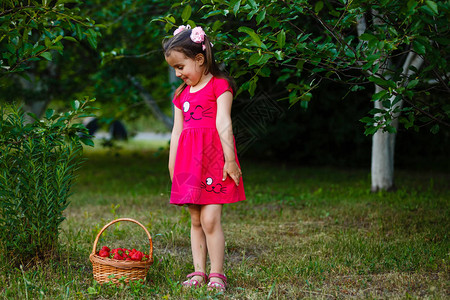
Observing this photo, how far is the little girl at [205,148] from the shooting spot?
2939 mm

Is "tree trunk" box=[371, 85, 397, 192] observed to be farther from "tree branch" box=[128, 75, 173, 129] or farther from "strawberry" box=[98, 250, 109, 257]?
"strawberry" box=[98, 250, 109, 257]

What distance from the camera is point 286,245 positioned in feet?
13.4

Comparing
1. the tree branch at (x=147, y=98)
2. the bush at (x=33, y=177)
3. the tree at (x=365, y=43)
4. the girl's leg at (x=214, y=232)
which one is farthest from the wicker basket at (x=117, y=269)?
the tree branch at (x=147, y=98)

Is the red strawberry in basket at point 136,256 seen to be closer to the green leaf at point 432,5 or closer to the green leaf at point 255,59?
the green leaf at point 255,59

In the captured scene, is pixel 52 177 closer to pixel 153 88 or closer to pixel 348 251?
pixel 348 251

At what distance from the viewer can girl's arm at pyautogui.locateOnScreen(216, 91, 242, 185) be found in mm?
2920

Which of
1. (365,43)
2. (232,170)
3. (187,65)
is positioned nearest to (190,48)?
(187,65)

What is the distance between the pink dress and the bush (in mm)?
743

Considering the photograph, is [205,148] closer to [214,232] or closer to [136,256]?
[214,232]

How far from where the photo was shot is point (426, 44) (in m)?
2.49

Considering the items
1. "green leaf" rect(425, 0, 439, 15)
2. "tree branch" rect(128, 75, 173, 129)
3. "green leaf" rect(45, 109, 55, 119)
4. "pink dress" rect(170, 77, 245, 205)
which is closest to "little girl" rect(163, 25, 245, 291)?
"pink dress" rect(170, 77, 245, 205)

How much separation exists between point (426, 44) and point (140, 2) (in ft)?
17.3

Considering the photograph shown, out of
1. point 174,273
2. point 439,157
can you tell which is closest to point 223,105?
point 174,273

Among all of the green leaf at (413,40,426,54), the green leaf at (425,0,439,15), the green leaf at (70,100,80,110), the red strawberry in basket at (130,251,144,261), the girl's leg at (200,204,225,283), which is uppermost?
the green leaf at (425,0,439,15)
